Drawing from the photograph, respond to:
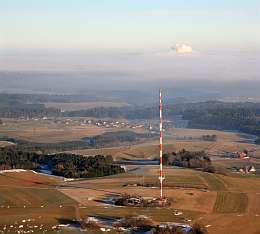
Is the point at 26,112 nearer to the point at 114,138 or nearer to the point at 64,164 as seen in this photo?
the point at 114,138

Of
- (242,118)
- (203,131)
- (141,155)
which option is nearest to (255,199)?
(141,155)

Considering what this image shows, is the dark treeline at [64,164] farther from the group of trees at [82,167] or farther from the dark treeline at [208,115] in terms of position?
the dark treeline at [208,115]

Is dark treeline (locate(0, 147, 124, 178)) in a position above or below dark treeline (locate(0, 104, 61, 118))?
below

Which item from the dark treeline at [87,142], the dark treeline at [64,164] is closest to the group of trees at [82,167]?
the dark treeline at [64,164]

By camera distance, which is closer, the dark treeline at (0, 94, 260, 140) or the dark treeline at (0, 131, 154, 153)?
the dark treeline at (0, 131, 154, 153)

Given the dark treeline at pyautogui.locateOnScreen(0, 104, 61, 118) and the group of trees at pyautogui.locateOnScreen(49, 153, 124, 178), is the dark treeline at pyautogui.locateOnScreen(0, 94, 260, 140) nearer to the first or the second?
the dark treeline at pyautogui.locateOnScreen(0, 104, 61, 118)

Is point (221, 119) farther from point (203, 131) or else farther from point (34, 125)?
point (34, 125)

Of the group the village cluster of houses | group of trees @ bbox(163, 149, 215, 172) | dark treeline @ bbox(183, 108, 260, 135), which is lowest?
the village cluster of houses

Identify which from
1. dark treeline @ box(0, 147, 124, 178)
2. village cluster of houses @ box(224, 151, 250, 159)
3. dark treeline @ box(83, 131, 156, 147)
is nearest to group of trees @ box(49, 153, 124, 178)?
dark treeline @ box(0, 147, 124, 178)
